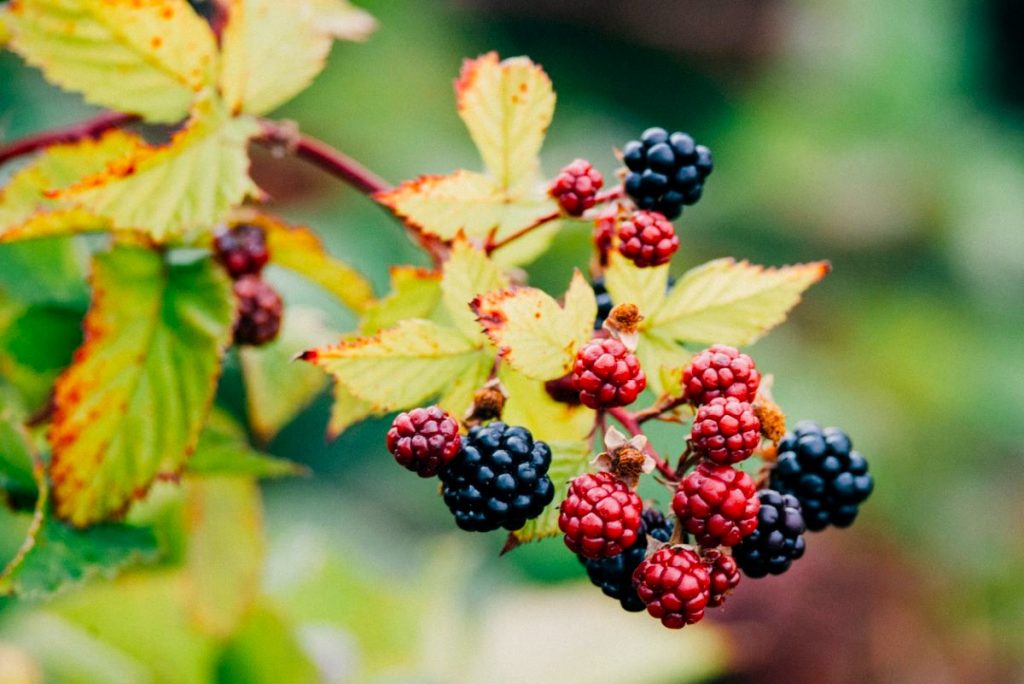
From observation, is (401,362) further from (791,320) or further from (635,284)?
(791,320)

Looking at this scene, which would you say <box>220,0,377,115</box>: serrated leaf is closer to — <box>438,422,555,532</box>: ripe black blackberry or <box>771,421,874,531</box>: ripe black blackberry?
<box>438,422,555,532</box>: ripe black blackberry

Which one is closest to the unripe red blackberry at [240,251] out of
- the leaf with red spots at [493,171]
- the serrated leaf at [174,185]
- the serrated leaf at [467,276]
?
the serrated leaf at [174,185]

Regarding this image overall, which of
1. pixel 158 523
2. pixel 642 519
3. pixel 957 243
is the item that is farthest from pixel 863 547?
pixel 642 519

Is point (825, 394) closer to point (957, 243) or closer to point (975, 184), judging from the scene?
point (957, 243)

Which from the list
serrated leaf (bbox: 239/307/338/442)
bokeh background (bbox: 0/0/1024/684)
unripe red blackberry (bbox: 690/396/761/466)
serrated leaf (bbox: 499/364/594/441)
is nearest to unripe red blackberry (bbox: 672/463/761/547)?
unripe red blackberry (bbox: 690/396/761/466)

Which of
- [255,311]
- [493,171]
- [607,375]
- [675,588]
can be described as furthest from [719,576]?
[255,311]

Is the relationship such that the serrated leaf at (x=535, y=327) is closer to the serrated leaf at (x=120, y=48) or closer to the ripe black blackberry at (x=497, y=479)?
the ripe black blackberry at (x=497, y=479)

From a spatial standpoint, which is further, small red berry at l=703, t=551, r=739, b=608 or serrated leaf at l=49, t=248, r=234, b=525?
serrated leaf at l=49, t=248, r=234, b=525
